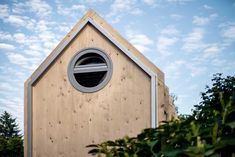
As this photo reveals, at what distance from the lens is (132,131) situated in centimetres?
698

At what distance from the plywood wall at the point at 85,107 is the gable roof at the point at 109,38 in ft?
0.45

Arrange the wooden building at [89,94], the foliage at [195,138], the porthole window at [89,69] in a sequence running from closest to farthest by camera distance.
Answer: the foliage at [195,138], the wooden building at [89,94], the porthole window at [89,69]

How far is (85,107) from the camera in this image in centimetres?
734

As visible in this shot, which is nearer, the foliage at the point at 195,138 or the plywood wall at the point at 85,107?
the foliage at the point at 195,138

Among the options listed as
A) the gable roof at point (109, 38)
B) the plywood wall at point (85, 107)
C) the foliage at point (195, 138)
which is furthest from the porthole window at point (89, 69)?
the foliage at point (195, 138)

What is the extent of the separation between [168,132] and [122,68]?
602 centimetres

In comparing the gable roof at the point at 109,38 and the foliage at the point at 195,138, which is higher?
the gable roof at the point at 109,38

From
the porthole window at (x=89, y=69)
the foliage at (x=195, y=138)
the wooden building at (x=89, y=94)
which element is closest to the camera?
the foliage at (x=195, y=138)

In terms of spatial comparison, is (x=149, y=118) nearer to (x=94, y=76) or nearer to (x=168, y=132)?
(x=94, y=76)

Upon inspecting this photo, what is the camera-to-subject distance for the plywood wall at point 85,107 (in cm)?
706

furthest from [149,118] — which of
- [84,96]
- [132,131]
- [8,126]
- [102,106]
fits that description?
[8,126]

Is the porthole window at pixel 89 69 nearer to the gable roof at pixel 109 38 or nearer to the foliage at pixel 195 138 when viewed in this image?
Answer: the gable roof at pixel 109 38

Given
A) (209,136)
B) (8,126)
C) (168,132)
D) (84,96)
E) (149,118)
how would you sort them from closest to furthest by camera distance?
(209,136)
(168,132)
(149,118)
(84,96)
(8,126)

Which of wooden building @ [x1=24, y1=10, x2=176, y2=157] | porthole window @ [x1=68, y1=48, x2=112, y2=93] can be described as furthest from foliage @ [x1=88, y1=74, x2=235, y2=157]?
porthole window @ [x1=68, y1=48, x2=112, y2=93]
